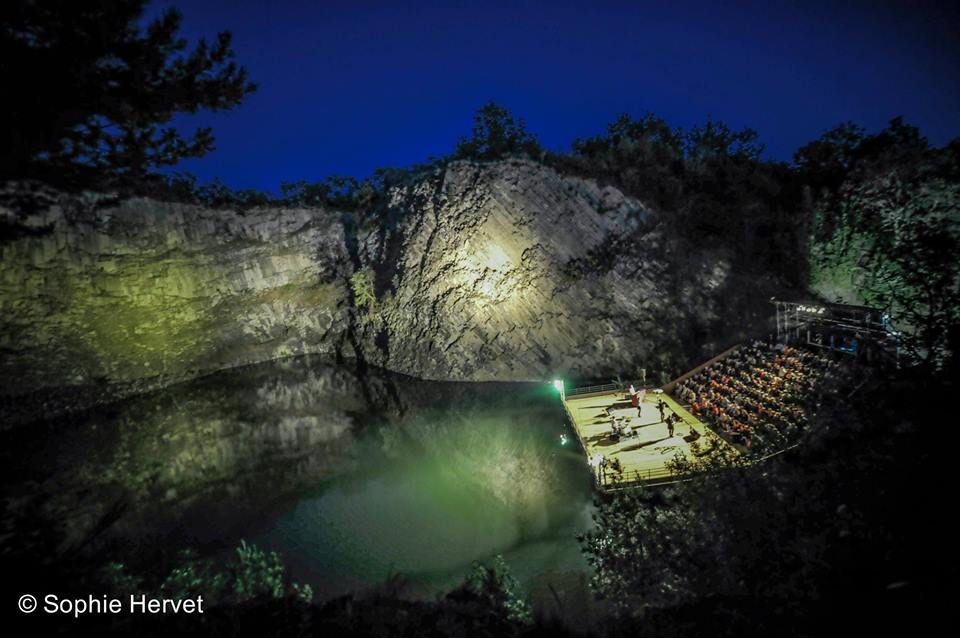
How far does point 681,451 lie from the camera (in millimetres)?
10773

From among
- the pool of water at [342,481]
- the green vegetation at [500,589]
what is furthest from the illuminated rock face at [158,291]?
the green vegetation at [500,589]

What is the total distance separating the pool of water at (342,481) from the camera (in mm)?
8648

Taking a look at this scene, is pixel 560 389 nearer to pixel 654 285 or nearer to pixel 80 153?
pixel 654 285

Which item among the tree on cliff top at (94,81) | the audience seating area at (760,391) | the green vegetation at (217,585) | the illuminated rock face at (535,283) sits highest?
the tree on cliff top at (94,81)

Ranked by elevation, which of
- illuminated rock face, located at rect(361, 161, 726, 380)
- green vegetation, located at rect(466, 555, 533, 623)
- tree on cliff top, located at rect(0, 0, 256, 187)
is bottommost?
green vegetation, located at rect(466, 555, 533, 623)

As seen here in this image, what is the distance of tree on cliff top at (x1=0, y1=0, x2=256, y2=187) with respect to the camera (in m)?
10.3

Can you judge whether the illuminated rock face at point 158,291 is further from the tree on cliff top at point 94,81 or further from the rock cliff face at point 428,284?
the tree on cliff top at point 94,81

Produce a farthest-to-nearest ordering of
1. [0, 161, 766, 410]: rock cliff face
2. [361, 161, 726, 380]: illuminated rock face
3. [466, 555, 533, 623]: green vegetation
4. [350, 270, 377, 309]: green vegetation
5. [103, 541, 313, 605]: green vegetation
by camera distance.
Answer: [350, 270, 377, 309]: green vegetation, [361, 161, 726, 380]: illuminated rock face, [0, 161, 766, 410]: rock cliff face, [466, 555, 533, 623]: green vegetation, [103, 541, 313, 605]: green vegetation

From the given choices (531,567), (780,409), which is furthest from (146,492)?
(780,409)

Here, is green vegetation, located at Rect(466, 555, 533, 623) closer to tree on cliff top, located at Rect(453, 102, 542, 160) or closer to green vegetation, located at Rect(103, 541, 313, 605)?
green vegetation, located at Rect(103, 541, 313, 605)

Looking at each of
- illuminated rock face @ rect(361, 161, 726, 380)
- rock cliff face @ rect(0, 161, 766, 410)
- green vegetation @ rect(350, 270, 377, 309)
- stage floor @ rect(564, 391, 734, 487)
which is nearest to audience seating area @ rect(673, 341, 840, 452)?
stage floor @ rect(564, 391, 734, 487)

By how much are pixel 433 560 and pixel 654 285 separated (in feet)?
59.5

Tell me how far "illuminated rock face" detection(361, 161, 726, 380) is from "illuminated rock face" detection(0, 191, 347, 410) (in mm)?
9019

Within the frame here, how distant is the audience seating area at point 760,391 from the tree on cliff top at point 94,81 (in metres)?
20.1
